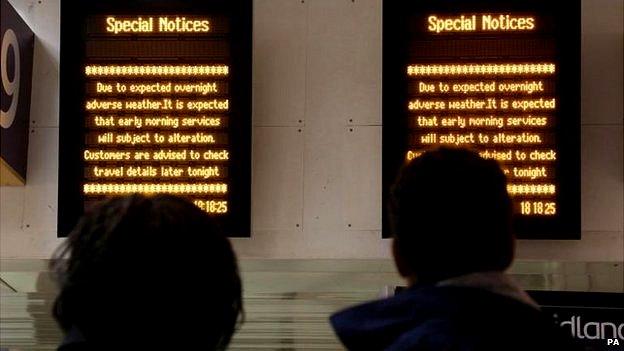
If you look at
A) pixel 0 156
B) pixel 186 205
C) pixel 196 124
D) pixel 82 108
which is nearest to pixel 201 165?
pixel 196 124

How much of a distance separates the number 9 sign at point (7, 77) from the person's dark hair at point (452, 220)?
2.97m

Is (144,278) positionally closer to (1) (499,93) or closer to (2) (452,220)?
(2) (452,220)

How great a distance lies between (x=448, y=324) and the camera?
1.50m

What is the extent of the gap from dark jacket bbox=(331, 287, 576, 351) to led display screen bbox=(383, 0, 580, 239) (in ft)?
8.68

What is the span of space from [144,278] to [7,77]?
128 inches

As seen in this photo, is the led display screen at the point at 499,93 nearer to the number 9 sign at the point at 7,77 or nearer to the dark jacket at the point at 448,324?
the number 9 sign at the point at 7,77

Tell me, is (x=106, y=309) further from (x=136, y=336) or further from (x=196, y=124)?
(x=196, y=124)

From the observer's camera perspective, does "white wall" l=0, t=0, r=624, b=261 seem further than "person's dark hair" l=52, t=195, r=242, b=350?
Yes

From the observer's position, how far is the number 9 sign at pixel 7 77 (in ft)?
14.0

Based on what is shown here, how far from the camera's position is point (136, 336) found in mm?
1297

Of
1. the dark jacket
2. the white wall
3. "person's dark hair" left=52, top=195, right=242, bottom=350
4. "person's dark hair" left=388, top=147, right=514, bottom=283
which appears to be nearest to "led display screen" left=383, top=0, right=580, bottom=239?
the white wall

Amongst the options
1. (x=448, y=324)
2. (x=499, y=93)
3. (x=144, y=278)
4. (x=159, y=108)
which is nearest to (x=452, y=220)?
(x=448, y=324)

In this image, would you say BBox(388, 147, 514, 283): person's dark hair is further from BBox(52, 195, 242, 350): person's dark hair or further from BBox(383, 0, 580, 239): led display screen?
BBox(383, 0, 580, 239): led display screen

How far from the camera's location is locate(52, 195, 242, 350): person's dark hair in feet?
4.26
